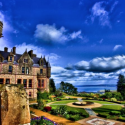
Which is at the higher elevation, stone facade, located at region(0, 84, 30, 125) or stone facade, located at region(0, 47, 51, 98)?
stone facade, located at region(0, 47, 51, 98)

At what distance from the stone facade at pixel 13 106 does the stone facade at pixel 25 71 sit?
1083 inches

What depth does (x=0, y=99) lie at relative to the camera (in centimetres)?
718

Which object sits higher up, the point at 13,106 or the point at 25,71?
the point at 25,71

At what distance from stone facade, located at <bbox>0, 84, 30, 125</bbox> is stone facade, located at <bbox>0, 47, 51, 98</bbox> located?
90.2 ft

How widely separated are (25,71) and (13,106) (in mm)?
29483

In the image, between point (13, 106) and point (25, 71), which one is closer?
point (13, 106)

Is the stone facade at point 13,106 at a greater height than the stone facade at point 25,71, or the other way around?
the stone facade at point 25,71

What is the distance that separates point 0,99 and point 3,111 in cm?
75

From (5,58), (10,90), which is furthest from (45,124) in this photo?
(5,58)

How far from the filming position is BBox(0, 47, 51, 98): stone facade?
3277cm

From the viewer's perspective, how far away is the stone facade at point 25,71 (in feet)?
107

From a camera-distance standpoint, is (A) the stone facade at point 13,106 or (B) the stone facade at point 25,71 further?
(B) the stone facade at point 25,71

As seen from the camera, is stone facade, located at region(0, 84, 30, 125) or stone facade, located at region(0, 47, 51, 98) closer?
stone facade, located at region(0, 84, 30, 125)

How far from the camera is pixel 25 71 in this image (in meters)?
35.6
